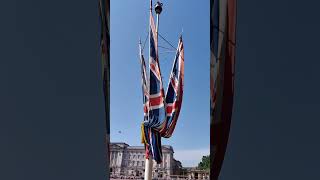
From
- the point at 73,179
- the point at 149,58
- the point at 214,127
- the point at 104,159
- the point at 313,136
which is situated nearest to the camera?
the point at 73,179

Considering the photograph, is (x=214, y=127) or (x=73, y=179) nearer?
(x=73, y=179)

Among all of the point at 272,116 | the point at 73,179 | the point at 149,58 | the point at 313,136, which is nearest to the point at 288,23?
the point at 272,116

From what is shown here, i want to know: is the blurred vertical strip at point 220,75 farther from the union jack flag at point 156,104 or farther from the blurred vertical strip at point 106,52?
the union jack flag at point 156,104

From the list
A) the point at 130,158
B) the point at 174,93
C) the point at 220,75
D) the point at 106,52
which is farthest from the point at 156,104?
the point at 130,158

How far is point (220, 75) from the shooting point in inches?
85.7

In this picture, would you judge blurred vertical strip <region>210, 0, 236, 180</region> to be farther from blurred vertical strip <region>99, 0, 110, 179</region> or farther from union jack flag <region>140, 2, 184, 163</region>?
union jack flag <region>140, 2, 184, 163</region>

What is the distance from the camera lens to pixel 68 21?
181cm

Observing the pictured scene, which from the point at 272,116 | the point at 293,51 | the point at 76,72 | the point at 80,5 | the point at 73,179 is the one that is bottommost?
the point at 73,179

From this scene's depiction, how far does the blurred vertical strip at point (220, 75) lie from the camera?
2014 mm

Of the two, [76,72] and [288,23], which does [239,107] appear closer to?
[288,23]

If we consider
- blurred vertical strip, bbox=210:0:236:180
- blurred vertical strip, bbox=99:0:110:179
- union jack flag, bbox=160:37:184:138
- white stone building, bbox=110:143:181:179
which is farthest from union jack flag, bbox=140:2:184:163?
white stone building, bbox=110:143:181:179

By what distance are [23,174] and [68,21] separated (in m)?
0.99

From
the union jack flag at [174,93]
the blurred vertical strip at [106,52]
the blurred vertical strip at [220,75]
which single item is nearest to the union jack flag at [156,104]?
the union jack flag at [174,93]

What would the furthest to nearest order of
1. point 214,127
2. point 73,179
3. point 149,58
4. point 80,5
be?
1. point 149,58
2. point 214,127
3. point 80,5
4. point 73,179
